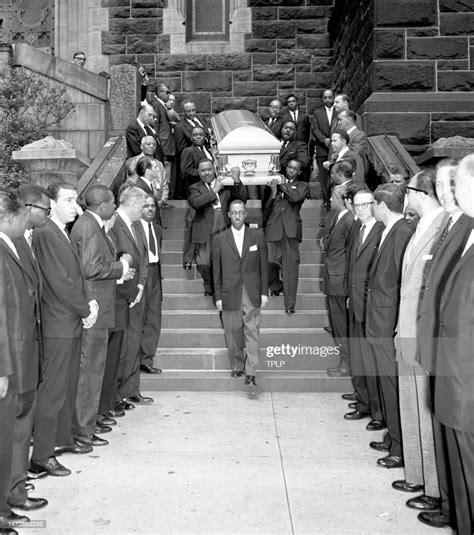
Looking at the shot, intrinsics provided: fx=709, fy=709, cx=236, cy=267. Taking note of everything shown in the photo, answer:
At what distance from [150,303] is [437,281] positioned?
397 cm

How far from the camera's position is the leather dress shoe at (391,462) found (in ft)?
15.8

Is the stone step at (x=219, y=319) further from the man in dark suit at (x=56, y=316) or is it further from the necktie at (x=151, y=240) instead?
the man in dark suit at (x=56, y=316)

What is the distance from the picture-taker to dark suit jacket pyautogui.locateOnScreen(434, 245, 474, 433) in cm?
320

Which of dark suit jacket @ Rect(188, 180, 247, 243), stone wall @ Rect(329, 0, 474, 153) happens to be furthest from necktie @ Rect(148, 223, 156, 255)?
stone wall @ Rect(329, 0, 474, 153)

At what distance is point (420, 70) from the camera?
34.8ft

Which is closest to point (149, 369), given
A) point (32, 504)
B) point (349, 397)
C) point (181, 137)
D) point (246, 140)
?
point (349, 397)

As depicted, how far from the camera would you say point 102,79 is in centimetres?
1100

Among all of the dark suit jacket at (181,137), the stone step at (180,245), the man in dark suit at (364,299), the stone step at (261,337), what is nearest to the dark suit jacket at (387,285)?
the man in dark suit at (364,299)

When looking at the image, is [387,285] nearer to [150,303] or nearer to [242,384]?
[242,384]

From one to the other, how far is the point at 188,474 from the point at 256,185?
483 centimetres

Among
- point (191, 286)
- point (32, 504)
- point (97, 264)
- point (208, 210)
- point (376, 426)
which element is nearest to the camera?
point (32, 504)

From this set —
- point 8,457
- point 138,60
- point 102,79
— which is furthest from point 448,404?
point 138,60

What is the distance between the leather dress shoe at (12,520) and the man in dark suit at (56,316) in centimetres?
77

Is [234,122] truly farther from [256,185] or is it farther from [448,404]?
[448,404]
